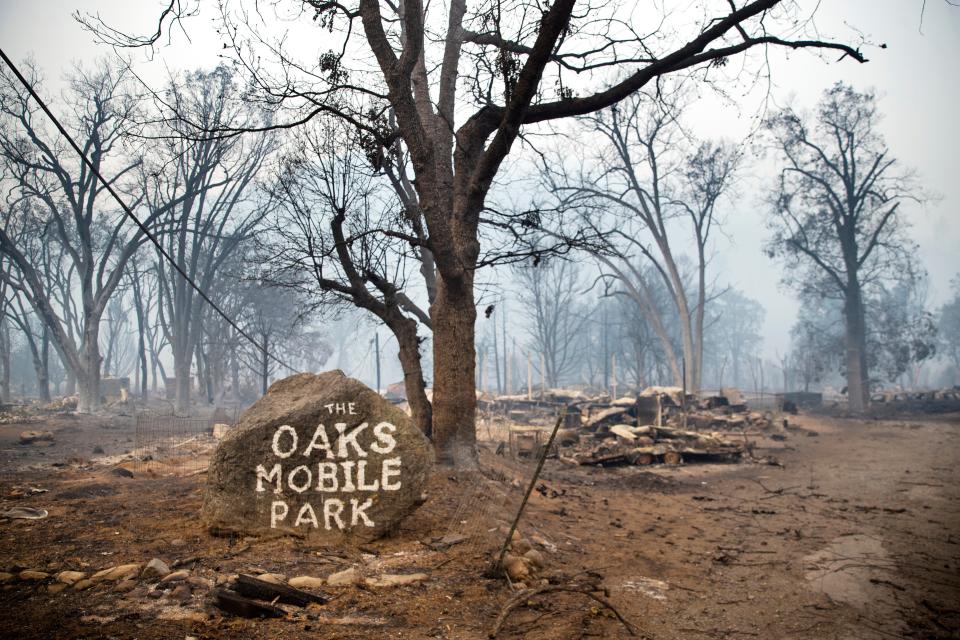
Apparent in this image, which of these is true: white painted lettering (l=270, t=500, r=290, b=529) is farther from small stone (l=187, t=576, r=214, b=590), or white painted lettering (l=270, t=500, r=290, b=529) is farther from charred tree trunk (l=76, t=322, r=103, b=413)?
charred tree trunk (l=76, t=322, r=103, b=413)

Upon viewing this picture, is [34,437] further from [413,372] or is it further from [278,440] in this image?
[278,440]

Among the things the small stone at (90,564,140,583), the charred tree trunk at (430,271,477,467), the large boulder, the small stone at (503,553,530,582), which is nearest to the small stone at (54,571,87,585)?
the small stone at (90,564,140,583)

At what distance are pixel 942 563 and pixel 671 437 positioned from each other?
8.93 m

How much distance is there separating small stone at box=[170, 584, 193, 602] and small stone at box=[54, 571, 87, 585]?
0.82 metres

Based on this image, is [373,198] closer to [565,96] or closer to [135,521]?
[565,96]

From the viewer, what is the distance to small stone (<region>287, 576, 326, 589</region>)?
4395 millimetres

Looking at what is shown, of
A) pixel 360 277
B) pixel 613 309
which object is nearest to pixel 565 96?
pixel 360 277

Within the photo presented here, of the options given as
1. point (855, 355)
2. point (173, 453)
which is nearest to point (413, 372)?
point (173, 453)

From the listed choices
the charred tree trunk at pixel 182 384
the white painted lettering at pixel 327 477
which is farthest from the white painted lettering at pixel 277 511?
the charred tree trunk at pixel 182 384

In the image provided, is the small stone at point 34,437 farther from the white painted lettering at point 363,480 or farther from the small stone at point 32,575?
the white painted lettering at point 363,480

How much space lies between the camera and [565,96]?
9.15 metres

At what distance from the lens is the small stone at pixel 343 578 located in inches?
177

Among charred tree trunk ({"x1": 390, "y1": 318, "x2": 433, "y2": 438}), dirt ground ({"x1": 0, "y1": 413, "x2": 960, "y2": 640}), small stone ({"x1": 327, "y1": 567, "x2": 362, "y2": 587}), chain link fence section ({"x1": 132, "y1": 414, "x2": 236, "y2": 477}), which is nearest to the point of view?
dirt ground ({"x1": 0, "y1": 413, "x2": 960, "y2": 640})

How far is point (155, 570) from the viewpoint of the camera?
174 inches
